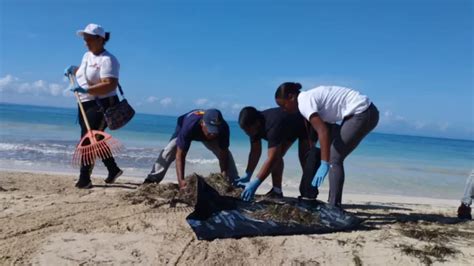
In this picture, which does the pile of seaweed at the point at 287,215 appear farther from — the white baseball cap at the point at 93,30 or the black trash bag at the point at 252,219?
the white baseball cap at the point at 93,30

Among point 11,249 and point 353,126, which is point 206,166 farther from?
point 11,249

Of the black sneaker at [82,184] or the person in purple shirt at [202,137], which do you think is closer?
the person in purple shirt at [202,137]

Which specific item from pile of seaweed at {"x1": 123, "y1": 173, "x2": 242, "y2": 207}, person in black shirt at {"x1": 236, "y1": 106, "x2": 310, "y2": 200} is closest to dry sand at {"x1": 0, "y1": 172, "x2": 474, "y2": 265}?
pile of seaweed at {"x1": 123, "y1": 173, "x2": 242, "y2": 207}

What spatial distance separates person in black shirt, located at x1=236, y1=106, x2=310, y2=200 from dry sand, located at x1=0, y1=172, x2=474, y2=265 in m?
0.70

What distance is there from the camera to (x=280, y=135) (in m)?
3.93

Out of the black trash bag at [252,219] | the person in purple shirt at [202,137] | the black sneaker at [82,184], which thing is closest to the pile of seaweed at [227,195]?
the black trash bag at [252,219]

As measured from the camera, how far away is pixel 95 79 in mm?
4480

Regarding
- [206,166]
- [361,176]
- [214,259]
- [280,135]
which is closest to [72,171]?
[206,166]

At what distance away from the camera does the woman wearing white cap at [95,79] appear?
436cm

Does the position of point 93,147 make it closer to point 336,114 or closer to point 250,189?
point 250,189

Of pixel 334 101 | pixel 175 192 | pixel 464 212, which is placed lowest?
pixel 175 192

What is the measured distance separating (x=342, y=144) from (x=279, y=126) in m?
0.63

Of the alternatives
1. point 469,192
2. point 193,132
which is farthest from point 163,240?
point 469,192

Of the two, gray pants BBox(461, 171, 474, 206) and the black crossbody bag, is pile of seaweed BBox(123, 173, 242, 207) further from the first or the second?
gray pants BBox(461, 171, 474, 206)
